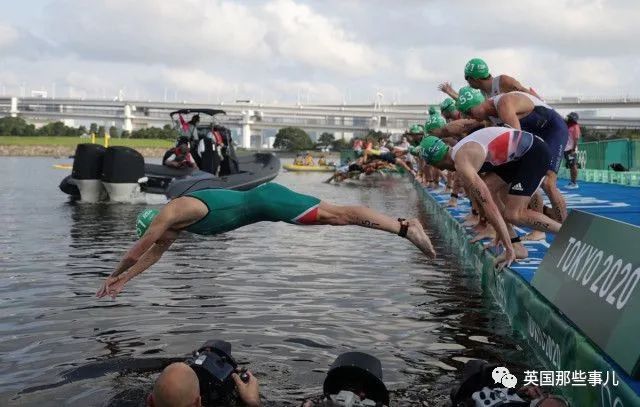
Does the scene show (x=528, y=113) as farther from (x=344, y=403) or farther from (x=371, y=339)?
(x=344, y=403)

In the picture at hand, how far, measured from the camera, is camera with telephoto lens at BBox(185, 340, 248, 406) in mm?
4531

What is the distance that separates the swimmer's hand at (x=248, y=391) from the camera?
4.58 m

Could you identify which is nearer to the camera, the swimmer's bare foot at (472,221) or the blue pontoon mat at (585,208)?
the blue pontoon mat at (585,208)

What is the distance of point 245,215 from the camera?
609 centimetres

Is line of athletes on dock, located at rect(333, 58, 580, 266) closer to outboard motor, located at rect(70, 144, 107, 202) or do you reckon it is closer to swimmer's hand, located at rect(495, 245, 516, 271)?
swimmer's hand, located at rect(495, 245, 516, 271)

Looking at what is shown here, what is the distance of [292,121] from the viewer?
163750 mm

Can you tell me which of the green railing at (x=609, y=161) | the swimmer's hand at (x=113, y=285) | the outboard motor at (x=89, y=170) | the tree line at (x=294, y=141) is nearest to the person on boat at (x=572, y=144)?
the green railing at (x=609, y=161)

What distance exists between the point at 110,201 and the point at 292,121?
144810 millimetres

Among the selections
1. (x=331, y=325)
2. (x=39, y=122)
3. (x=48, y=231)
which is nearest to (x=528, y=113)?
(x=331, y=325)

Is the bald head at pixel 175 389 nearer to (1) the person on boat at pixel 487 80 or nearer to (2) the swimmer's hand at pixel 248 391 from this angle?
(2) the swimmer's hand at pixel 248 391

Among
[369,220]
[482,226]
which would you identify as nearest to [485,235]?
[482,226]

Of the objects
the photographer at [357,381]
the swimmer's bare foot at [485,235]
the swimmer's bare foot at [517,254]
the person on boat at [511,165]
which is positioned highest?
the person on boat at [511,165]

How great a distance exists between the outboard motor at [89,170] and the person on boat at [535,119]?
13.9 metres

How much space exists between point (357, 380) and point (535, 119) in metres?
4.94
